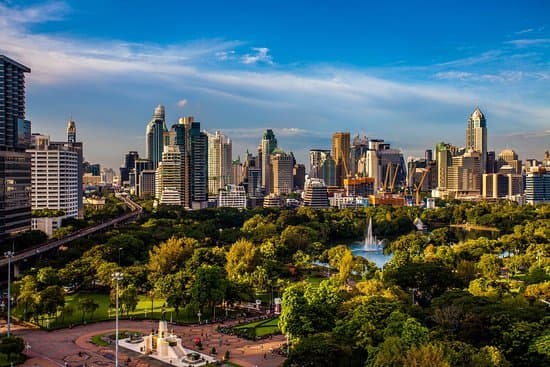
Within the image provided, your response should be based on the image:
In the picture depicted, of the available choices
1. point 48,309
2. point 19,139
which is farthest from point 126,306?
point 19,139

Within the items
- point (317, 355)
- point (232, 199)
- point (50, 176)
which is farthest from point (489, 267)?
point (232, 199)

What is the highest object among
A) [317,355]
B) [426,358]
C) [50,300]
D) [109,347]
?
[426,358]

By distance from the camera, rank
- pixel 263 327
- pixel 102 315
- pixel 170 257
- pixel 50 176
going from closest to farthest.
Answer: pixel 263 327, pixel 102 315, pixel 170 257, pixel 50 176

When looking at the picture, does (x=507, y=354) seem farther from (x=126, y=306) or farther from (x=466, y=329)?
(x=126, y=306)

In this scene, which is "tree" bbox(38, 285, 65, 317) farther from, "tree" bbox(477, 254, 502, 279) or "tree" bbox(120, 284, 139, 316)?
"tree" bbox(477, 254, 502, 279)

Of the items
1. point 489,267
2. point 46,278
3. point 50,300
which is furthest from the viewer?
point 489,267

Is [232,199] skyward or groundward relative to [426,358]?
skyward

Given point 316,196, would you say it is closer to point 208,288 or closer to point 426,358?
point 208,288
